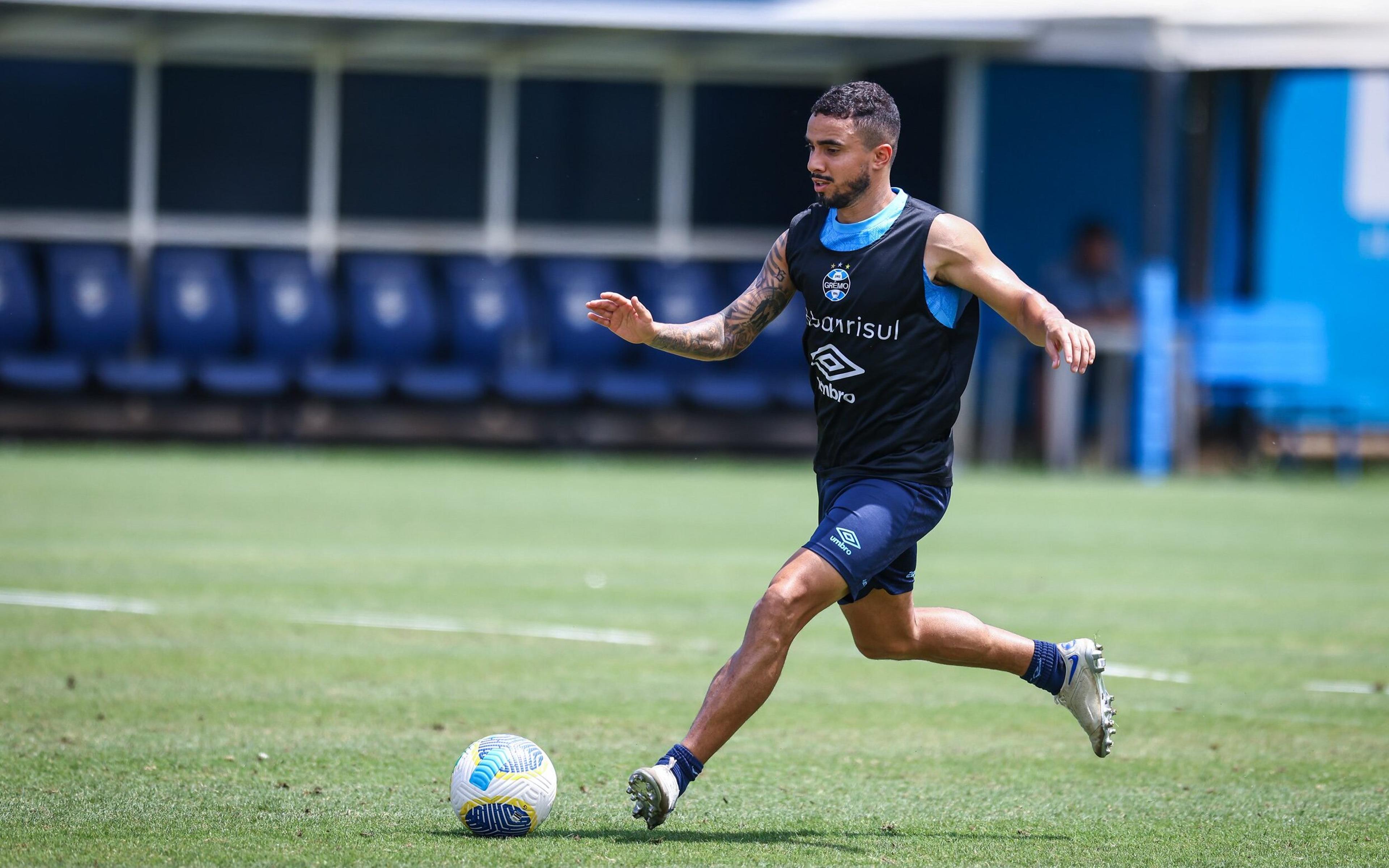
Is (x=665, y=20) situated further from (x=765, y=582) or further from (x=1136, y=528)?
(x=765, y=582)

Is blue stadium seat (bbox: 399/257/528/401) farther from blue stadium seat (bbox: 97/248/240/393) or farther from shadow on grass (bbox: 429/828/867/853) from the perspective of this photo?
shadow on grass (bbox: 429/828/867/853)

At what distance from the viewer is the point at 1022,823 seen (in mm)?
5496

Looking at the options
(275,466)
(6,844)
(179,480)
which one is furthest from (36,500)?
(6,844)

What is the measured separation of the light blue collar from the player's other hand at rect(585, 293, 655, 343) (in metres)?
0.62

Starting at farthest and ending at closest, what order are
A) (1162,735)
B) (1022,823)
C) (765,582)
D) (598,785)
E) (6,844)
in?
(765,582), (1162,735), (598,785), (1022,823), (6,844)

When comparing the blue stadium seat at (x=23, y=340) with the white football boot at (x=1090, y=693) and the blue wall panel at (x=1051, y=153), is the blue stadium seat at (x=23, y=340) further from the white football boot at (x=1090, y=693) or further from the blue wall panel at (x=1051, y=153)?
the white football boot at (x=1090, y=693)

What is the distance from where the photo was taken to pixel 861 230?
5672mm

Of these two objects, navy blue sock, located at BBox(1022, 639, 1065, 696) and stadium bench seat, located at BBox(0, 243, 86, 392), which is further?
stadium bench seat, located at BBox(0, 243, 86, 392)

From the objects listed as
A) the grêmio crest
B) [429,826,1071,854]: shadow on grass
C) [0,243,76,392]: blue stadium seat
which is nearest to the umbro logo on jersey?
the grêmio crest

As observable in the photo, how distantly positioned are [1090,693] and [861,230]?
1.73 metres

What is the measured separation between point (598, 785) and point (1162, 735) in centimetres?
244

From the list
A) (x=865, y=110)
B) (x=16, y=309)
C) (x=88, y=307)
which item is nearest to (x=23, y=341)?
(x=16, y=309)

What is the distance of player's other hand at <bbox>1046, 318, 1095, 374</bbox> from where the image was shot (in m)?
5.18

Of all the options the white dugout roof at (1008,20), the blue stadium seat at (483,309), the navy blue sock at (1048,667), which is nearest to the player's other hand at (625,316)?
the navy blue sock at (1048,667)
